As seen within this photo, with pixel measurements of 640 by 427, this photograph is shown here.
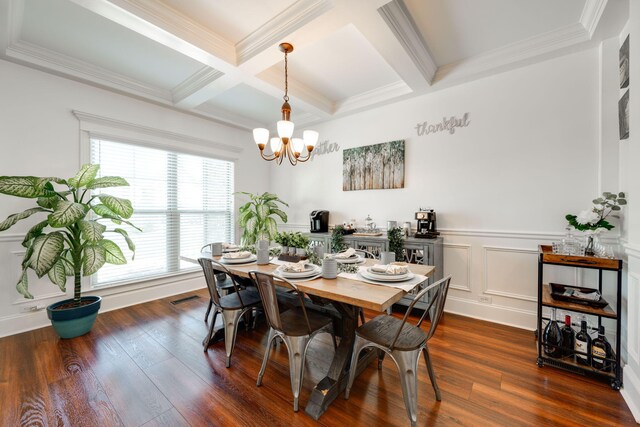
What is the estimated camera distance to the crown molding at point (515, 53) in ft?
7.54

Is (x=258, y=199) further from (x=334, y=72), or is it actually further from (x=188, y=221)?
(x=334, y=72)

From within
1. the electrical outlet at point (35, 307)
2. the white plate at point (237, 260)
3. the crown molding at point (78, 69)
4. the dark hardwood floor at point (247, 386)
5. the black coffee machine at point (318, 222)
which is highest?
the crown molding at point (78, 69)

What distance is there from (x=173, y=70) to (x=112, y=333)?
9.63 ft

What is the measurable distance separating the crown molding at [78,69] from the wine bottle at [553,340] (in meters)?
4.95

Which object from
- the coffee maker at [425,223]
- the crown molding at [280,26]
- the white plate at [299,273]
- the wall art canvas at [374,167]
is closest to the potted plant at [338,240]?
the wall art canvas at [374,167]

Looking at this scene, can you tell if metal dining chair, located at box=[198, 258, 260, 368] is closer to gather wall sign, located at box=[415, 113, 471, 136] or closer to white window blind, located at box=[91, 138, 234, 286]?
white window blind, located at box=[91, 138, 234, 286]

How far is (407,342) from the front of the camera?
1533 mm

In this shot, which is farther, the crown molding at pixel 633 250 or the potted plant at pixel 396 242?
the potted plant at pixel 396 242

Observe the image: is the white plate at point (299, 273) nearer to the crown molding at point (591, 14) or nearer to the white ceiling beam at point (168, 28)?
the white ceiling beam at point (168, 28)

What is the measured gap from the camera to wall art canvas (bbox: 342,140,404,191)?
350 cm

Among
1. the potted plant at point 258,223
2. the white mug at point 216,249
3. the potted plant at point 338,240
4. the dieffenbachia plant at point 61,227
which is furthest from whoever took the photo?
the potted plant at point 258,223

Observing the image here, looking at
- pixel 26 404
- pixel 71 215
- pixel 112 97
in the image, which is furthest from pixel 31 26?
pixel 26 404

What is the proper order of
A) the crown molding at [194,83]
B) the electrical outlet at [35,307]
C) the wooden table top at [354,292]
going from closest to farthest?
the wooden table top at [354,292], the electrical outlet at [35,307], the crown molding at [194,83]

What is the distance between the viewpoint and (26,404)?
5.45 ft
